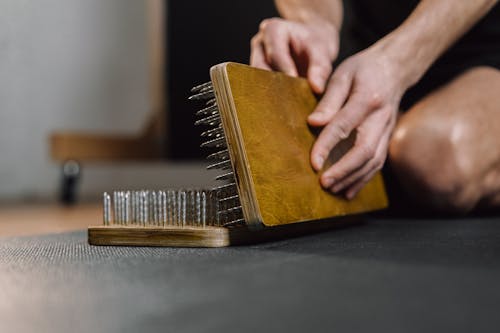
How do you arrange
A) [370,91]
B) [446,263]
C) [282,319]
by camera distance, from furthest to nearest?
1. [370,91]
2. [446,263]
3. [282,319]

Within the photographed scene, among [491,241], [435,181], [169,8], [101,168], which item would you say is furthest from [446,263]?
[101,168]

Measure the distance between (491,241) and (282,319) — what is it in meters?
0.47

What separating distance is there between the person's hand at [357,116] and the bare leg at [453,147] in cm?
22

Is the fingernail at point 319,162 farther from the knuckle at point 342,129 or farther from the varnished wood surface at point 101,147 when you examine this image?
the varnished wood surface at point 101,147

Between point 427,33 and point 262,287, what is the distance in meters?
0.69

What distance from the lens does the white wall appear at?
2980 mm

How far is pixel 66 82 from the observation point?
3113mm

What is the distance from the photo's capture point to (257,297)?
549 millimetres

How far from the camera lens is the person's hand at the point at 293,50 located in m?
1.09

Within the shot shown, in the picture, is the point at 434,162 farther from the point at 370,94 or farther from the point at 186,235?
the point at 186,235

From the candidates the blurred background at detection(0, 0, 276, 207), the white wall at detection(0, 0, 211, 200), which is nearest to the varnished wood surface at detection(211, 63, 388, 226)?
the blurred background at detection(0, 0, 276, 207)

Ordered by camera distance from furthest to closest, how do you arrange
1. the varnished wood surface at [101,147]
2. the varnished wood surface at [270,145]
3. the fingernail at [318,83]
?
the varnished wood surface at [101,147], the fingernail at [318,83], the varnished wood surface at [270,145]

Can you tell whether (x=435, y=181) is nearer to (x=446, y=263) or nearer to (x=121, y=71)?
(x=446, y=263)

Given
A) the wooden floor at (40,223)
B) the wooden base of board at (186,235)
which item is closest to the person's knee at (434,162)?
the wooden base of board at (186,235)
